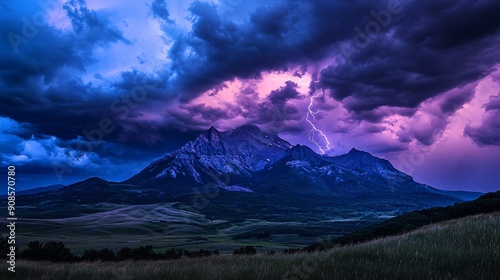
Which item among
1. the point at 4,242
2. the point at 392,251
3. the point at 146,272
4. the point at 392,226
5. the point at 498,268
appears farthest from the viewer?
the point at 392,226

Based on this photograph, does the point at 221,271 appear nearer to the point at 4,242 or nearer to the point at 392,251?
the point at 392,251

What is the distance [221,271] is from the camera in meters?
7.59

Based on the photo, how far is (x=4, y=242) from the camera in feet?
67.1

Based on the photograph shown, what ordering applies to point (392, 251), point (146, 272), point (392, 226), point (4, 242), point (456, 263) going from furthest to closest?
point (392, 226), point (4, 242), point (392, 251), point (146, 272), point (456, 263)

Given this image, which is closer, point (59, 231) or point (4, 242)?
point (4, 242)

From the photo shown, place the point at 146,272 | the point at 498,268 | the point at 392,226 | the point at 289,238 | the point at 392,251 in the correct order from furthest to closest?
the point at 289,238 < the point at 392,226 < the point at 392,251 < the point at 146,272 < the point at 498,268

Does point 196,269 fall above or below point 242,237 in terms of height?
above

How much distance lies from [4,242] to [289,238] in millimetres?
176574

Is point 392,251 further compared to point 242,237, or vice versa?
point 242,237

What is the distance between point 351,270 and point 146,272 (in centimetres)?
536

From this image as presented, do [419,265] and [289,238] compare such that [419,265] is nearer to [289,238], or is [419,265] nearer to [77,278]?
[77,278]

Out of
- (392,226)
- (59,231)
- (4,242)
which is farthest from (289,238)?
(4,242)

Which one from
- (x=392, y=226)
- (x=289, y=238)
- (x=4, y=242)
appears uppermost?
(x=4, y=242)

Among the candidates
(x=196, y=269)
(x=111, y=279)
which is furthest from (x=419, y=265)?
(x=111, y=279)
